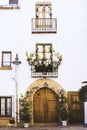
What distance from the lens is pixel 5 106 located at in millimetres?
27781

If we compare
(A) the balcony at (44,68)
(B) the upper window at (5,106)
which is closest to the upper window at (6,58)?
(A) the balcony at (44,68)

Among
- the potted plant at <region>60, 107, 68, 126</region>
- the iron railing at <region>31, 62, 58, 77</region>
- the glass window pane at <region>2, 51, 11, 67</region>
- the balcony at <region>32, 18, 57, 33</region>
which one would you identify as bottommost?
the potted plant at <region>60, 107, 68, 126</region>

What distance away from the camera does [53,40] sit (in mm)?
28078

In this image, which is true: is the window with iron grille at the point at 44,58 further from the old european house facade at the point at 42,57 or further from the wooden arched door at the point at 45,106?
the wooden arched door at the point at 45,106

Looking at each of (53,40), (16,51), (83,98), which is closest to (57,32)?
(53,40)

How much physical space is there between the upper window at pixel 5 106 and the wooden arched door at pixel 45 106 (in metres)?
1.45

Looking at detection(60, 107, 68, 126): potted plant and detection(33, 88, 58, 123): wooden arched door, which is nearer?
detection(60, 107, 68, 126): potted plant

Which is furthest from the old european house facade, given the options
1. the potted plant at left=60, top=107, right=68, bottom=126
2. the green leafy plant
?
the potted plant at left=60, top=107, right=68, bottom=126

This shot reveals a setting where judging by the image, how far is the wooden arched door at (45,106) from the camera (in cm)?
2784

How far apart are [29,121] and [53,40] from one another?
5070 millimetres

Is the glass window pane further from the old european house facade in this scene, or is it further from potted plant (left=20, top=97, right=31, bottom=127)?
potted plant (left=20, top=97, right=31, bottom=127)

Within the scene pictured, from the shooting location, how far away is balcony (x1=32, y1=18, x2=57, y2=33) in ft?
91.9

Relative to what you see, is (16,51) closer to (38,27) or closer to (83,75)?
(38,27)

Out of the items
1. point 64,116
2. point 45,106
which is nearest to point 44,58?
point 45,106
